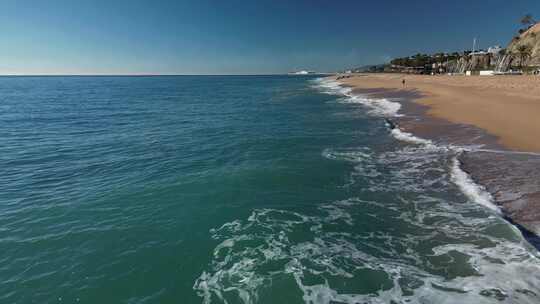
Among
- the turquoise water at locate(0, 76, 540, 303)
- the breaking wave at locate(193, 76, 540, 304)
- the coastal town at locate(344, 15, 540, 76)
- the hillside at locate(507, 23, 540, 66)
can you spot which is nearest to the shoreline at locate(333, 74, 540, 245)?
the breaking wave at locate(193, 76, 540, 304)

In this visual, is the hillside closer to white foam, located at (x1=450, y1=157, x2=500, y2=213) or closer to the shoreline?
the shoreline

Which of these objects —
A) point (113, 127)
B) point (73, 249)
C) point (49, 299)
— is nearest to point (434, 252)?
point (49, 299)

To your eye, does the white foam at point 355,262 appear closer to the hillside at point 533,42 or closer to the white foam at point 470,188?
the white foam at point 470,188

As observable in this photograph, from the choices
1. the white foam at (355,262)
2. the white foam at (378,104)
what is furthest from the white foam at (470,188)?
the white foam at (378,104)

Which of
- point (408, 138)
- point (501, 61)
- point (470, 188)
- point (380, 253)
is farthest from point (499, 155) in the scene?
point (501, 61)

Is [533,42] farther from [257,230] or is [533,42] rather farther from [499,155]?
[257,230]

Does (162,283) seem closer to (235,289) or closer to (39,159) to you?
(235,289)
